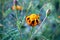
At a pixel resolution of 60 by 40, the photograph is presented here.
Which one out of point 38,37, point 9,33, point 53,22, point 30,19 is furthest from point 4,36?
point 53,22

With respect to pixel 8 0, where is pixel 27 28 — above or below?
below

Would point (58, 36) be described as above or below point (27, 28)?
below

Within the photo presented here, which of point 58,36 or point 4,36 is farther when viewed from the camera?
point 58,36

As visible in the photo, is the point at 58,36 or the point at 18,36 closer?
the point at 18,36

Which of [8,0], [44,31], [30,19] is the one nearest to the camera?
[30,19]

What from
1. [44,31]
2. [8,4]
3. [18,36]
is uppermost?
[8,4]

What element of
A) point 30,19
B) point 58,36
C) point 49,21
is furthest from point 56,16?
point 30,19

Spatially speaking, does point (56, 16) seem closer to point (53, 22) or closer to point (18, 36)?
point (53, 22)

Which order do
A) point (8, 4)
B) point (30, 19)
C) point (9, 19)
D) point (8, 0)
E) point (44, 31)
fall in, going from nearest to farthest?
point (30, 19)
point (9, 19)
point (44, 31)
point (8, 4)
point (8, 0)

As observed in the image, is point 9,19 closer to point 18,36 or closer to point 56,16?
point 18,36

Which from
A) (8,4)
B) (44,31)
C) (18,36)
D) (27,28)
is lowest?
(18,36)
